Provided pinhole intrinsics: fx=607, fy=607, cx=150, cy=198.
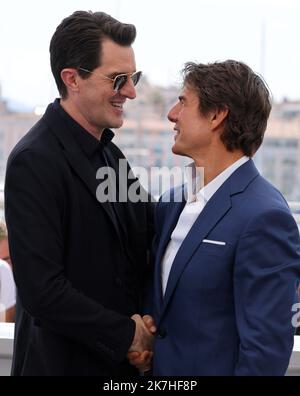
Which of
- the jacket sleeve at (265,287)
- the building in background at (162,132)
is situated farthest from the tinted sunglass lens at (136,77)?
the building in background at (162,132)

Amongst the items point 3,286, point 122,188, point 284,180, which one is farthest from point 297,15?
point 122,188

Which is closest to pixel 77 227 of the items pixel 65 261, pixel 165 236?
pixel 65 261

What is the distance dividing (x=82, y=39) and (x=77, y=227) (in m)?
0.43

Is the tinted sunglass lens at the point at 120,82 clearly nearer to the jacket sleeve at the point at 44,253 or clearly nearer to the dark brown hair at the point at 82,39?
the dark brown hair at the point at 82,39

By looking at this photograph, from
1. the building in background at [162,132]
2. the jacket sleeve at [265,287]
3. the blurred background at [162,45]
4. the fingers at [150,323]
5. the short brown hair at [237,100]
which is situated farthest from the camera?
the building in background at [162,132]

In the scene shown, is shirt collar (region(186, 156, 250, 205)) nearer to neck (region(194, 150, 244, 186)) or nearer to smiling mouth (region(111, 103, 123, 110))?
neck (region(194, 150, 244, 186))

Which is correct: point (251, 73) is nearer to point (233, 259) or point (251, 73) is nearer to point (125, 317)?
point (233, 259)

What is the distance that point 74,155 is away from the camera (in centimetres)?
139

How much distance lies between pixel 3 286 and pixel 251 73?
1958mm

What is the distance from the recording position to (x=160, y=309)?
4.52ft

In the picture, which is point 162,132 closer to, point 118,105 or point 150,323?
point 118,105

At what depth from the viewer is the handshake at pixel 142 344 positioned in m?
1.39

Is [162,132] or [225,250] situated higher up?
[162,132]

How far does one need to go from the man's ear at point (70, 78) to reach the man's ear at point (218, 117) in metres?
0.34
